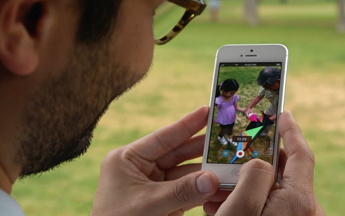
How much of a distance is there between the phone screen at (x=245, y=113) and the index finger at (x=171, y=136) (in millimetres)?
21

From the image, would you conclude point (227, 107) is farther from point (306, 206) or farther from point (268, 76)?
point (306, 206)

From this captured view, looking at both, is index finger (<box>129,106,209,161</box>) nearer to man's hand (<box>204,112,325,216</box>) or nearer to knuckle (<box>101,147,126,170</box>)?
knuckle (<box>101,147,126,170</box>)

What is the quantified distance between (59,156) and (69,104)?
2.4 inches

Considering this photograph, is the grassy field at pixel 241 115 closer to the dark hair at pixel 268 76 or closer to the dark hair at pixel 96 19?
the dark hair at pixel 268 76

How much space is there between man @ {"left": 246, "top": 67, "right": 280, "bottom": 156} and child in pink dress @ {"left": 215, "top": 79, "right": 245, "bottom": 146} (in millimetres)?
22

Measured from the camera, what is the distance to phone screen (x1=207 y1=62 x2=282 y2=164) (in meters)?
0.65

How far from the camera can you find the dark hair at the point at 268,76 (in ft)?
2.20

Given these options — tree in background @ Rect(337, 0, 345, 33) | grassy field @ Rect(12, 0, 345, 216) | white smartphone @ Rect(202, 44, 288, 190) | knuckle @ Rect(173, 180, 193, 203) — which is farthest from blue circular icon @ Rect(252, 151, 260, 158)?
tree in background @ Rect(337, 0, 345, 33)

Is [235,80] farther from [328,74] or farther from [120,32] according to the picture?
[328,74]

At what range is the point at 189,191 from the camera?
0.59 metres

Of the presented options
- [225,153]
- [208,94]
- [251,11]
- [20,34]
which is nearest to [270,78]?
[225,153]

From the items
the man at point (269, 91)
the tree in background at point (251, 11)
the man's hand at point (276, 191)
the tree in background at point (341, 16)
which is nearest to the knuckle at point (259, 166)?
the man's hand at point (276, 191)

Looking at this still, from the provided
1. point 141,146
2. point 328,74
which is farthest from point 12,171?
point 328,74

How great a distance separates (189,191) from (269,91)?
17cm
